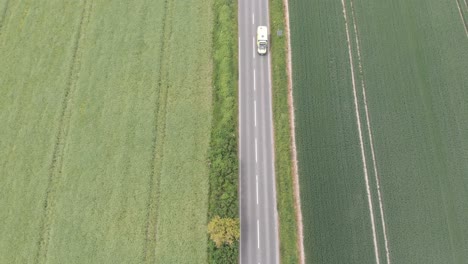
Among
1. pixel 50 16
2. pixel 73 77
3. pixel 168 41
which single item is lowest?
pixel 73 77

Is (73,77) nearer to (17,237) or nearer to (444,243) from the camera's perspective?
(17,237)

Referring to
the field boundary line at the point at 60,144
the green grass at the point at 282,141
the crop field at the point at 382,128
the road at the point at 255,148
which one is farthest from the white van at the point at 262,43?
the field boundary line at the point at 60,144

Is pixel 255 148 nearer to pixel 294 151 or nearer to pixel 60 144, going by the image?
pixel 294 151

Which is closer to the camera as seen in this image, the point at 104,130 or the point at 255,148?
the point at 255,148

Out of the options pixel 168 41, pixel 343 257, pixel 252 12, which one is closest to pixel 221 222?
pixel 343 257

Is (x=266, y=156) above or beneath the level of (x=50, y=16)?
beneath

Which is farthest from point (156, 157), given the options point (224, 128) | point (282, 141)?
point (282, 141)
